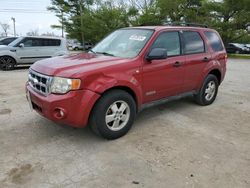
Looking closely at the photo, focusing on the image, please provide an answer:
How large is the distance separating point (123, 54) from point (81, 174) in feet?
6.83

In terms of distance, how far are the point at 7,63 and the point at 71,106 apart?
9.60 m

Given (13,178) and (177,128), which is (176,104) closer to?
(177,128)

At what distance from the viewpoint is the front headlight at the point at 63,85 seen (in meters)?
3.40

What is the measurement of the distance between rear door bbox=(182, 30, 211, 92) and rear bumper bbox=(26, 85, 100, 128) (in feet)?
7.21

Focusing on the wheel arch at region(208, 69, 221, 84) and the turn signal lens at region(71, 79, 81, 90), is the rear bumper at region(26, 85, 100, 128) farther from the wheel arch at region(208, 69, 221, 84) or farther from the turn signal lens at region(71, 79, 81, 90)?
the wheel arch at region(208, 69, 221, 84)

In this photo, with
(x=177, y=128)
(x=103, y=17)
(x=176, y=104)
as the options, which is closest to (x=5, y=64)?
(x=176, y=104)

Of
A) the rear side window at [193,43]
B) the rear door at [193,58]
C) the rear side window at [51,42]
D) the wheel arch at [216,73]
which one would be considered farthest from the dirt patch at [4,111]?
the rear side window at [51,42]

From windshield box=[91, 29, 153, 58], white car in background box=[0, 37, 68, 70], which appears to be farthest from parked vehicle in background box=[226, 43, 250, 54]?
windshield box=[91, 29, 153, 58]

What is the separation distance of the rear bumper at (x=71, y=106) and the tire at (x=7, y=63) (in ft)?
30.2

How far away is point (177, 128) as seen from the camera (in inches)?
173

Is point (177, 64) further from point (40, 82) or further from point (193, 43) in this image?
point (40, 82)

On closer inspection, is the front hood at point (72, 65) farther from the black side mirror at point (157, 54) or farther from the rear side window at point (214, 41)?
the rear side window at point (214, 41)

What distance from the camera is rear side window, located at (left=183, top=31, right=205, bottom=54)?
4.98 metres

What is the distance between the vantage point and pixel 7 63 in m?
11.7
